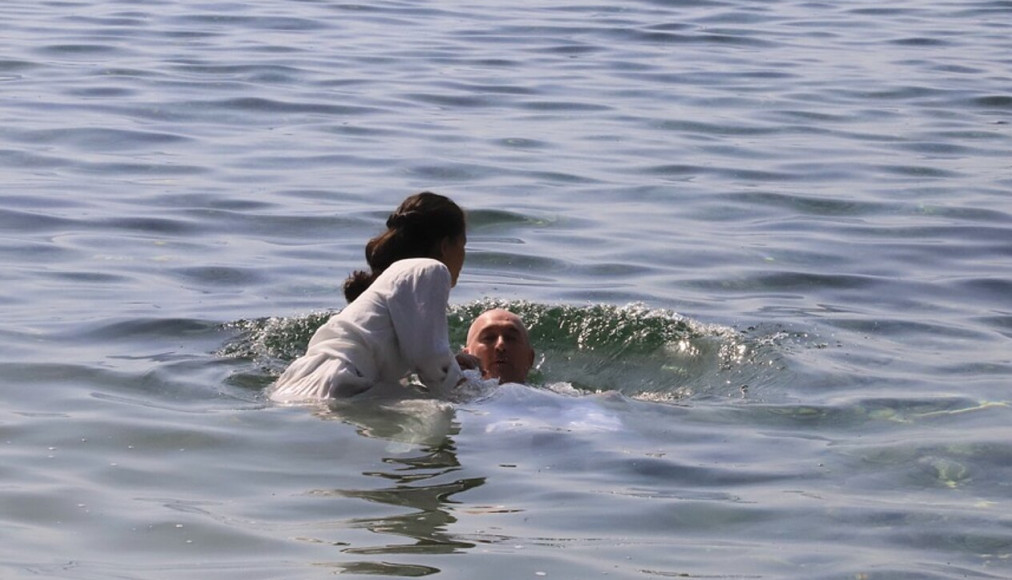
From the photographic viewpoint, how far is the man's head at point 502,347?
888 cm

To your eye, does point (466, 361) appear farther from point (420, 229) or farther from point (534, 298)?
point (534, 298)

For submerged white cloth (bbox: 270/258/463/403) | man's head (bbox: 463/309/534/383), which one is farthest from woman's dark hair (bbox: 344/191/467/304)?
man's head (bbox: 463/309/534/383)

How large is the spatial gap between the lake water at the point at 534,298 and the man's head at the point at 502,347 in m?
0.20

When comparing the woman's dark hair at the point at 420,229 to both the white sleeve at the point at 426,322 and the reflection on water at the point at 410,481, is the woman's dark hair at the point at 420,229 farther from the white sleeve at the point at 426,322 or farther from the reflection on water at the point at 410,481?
the reflection on water at the point at 410,481

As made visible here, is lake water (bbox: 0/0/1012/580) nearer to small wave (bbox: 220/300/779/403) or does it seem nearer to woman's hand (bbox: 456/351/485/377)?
small wave (bbox: 220/300/779/403)

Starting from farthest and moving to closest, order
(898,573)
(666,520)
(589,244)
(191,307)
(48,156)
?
1. (48,156)
2. (589,244)
3. (191,307)
4. (666,520)
5. (898,573)

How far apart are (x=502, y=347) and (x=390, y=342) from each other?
1.11 m

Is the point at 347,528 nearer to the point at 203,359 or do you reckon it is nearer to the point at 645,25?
the point at 203,359

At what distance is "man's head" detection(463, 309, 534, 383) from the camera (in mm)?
8883

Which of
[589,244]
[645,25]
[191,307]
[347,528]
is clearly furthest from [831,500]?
[645,25]

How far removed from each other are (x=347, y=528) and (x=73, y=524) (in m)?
0.95

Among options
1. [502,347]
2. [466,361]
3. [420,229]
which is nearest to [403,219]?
[420,229]

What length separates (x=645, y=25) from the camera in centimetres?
2202

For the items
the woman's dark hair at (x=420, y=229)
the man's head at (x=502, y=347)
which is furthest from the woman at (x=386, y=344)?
the man's head at (x=502, y=347)
